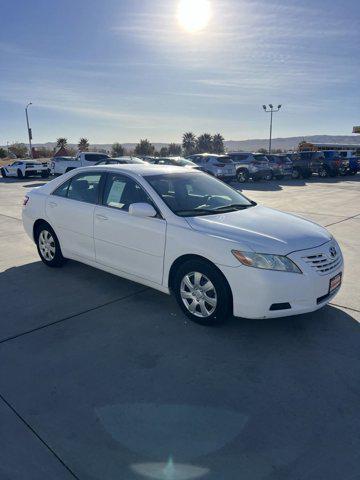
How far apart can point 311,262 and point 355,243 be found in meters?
4.18

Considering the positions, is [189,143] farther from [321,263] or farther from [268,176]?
[321,263]

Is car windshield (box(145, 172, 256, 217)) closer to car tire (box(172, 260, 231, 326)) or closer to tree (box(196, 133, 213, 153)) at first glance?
car tire (box(172, 260, 231, 326))

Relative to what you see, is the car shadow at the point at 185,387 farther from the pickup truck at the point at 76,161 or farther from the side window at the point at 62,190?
the pickup truck at the point at 76,161

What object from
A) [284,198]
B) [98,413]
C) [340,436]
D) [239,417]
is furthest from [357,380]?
[284,198]

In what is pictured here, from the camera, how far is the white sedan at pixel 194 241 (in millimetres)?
3588

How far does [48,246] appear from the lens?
578 centimetres

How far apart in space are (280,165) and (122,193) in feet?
65.9

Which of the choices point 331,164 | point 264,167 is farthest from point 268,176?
point 331,164

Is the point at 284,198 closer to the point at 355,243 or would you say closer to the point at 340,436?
the point at 355,243

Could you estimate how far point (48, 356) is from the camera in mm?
3471

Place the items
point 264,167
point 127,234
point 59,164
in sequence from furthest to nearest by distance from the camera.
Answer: point 59,164 → point 264,167 → point 127,234

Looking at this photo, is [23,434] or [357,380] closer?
[23,434]

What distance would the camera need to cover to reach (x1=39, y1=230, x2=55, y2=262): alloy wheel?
5.71 metres

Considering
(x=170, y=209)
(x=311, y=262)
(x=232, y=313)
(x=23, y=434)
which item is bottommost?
(x=23, y=434)
